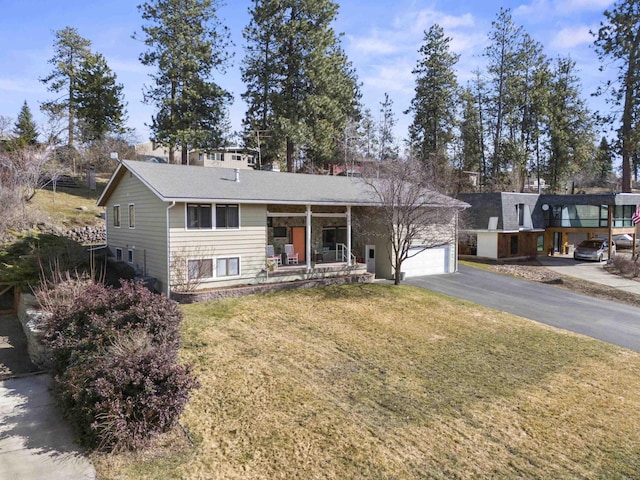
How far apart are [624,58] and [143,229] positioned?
131ft

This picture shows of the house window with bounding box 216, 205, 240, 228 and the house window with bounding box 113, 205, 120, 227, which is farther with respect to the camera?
the house window with bounding box 113, 205, 120, 227

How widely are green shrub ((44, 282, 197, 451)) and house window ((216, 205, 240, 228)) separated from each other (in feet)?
24.6

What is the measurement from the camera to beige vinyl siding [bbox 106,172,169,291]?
50.9ft

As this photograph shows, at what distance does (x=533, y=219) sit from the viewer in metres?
31.2

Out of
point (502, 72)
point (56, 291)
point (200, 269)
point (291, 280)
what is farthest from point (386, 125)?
point (56, 291)

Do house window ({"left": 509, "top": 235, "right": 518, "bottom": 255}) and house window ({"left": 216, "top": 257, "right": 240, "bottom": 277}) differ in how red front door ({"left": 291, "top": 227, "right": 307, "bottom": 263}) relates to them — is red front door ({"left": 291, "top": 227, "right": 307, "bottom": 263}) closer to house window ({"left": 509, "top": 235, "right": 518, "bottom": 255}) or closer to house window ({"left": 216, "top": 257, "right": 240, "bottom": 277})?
house window ({"left": 216, "top": 257, "right": 240, "bottom": 277})

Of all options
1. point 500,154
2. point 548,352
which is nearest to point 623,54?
point 500,154

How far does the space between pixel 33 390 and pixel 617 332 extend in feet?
58.7

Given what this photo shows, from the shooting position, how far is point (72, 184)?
1316 inches

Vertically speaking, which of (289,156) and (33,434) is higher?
(289,156)

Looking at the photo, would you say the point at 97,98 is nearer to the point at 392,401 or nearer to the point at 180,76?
the point at 180,76

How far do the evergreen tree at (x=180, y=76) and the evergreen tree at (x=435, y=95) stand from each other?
19857 millimetres

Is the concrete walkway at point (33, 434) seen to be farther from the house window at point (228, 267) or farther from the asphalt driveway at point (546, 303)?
the asphalt driveway at point (546, 303)

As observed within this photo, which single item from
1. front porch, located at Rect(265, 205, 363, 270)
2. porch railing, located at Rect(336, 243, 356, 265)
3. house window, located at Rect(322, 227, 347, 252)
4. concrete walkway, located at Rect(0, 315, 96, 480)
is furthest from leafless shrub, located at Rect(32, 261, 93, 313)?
porch railing, located at Rect(336, 243, 356, 265)
